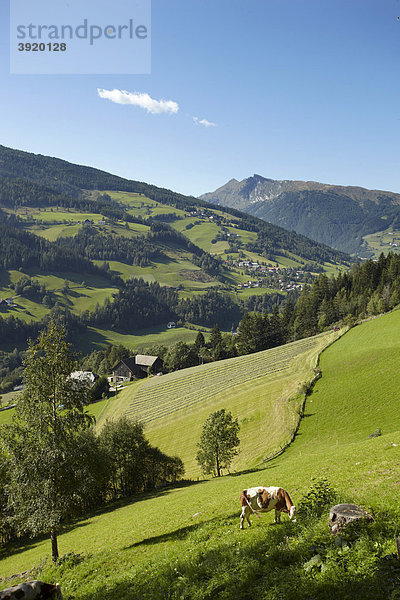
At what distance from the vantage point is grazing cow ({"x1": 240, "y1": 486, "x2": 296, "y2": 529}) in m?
13.9

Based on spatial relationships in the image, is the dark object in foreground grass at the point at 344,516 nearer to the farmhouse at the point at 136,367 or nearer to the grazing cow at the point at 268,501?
the grazing cow at the point at 268,501

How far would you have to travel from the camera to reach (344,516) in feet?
36.5

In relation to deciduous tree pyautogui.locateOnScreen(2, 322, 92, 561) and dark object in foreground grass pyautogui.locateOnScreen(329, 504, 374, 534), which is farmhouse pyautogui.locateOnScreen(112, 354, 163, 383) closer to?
deciduous tree pyautogui.locateOnScreen(2, 322, 92, 561)

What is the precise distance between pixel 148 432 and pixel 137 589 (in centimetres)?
7653

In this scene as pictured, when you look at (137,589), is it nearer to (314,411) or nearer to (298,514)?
(298,514)

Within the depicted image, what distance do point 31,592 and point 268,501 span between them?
9007mm

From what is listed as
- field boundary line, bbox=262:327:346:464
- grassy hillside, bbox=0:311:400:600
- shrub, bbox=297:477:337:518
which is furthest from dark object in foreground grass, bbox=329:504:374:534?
field boundary line, bbox=262:327:346:464

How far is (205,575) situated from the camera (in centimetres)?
1106

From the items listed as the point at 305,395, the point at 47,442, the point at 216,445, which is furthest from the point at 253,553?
the point at 305,395

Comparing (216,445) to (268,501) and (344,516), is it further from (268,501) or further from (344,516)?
(344,516)

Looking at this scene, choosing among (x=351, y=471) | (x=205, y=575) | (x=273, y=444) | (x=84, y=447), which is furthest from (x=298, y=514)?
(x=273, y=444)

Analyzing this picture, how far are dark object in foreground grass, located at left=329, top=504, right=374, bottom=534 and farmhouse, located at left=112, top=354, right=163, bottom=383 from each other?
491 ft

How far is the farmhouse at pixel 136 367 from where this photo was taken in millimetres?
159625

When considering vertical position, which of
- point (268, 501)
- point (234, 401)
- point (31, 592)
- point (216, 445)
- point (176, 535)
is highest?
point (268, 501)
